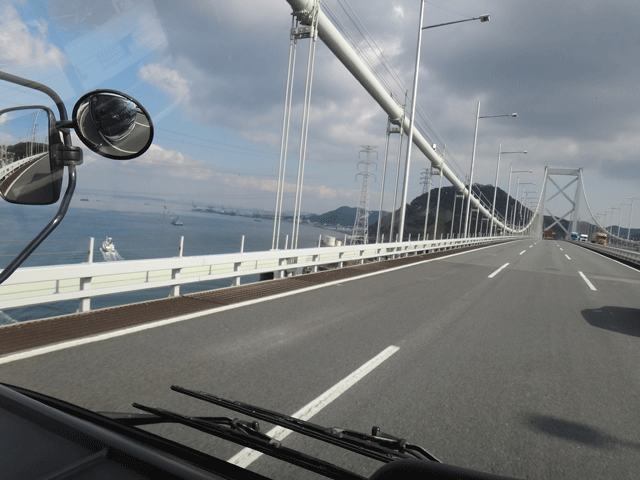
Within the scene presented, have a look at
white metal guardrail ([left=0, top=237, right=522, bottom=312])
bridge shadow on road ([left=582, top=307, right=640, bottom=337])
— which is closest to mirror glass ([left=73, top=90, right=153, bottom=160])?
white metal guardrail ([left=0, top=237, right=522, bottom=312])

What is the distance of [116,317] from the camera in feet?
20.0

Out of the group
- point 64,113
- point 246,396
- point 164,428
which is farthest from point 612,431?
point 64,113

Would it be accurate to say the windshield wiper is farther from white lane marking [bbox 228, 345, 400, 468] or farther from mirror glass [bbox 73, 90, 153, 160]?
mirror glass [bbox 73, 90, 153, 160]

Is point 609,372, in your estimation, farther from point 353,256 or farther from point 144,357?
point 353,256

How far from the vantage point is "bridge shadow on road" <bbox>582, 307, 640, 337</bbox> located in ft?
25.0

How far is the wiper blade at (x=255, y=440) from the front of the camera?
5.99 feet

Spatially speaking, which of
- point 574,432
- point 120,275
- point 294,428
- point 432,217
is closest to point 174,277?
point 120,275

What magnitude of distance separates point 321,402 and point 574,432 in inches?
76.2

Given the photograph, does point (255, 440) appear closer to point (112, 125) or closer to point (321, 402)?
point (112, 125)

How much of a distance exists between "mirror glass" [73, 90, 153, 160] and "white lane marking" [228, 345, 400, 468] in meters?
1.84

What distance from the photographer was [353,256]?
14805mm

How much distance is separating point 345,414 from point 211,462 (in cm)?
209

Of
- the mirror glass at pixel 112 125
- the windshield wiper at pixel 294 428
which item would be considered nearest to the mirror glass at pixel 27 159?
the mirror glass at pixel 112 125

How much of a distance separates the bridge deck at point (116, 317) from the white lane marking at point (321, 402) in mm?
2989
